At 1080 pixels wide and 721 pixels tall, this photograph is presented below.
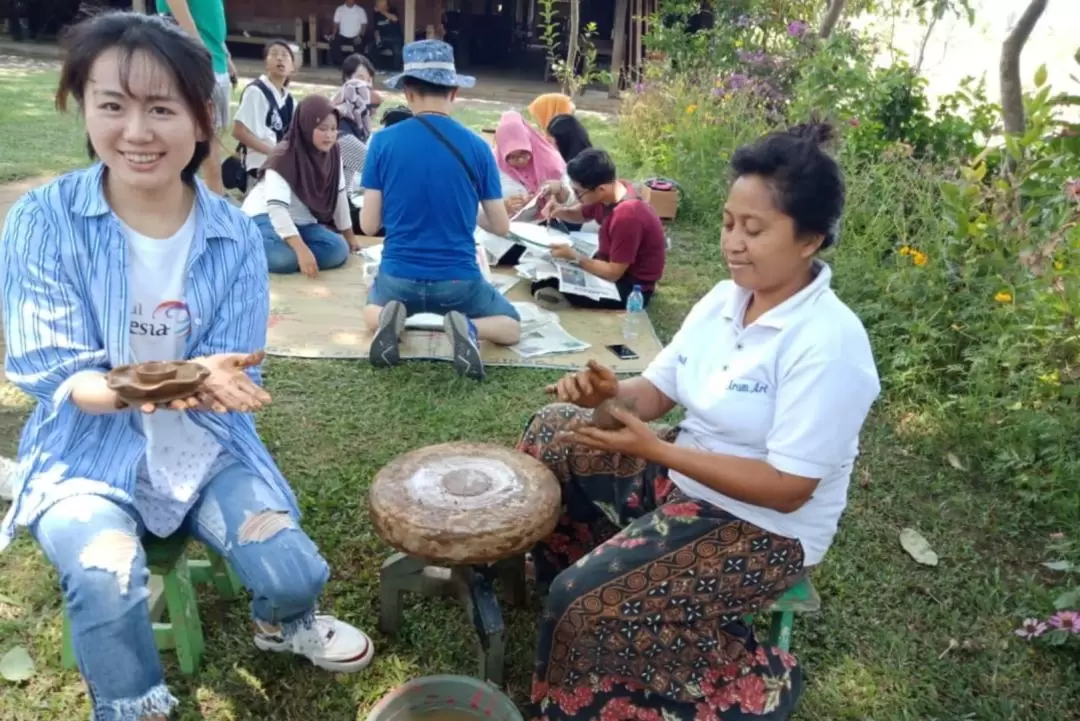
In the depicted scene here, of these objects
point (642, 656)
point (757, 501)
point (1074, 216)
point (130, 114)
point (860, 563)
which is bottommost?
point (860, 563)

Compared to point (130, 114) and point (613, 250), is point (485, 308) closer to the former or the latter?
point (613, 250)

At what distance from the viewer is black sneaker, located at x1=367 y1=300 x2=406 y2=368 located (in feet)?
13.5

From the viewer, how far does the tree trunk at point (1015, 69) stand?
419 cm

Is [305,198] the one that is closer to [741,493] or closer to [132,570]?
[132,570]

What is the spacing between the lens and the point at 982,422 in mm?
3645

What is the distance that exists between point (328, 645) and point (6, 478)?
4.93 feet

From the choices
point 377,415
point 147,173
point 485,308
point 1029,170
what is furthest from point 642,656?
point 1029,170

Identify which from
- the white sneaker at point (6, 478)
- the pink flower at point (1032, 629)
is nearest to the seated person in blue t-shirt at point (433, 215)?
the white sneaker at point (6, 478)

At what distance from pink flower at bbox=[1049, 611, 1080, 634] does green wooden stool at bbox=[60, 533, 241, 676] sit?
247cm

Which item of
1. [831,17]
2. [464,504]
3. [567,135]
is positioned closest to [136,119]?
[464,504]

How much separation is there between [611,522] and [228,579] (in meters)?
1.16

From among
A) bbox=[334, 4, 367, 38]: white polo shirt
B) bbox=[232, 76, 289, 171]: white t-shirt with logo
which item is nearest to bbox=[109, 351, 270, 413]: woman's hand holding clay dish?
bbox=[232, 76, 289, 171]: white t-shirt with logo

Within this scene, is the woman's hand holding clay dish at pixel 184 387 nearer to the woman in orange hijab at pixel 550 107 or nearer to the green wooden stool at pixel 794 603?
the green wooden stool at pixel 794 603

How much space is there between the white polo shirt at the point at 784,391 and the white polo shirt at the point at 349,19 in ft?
45.9
